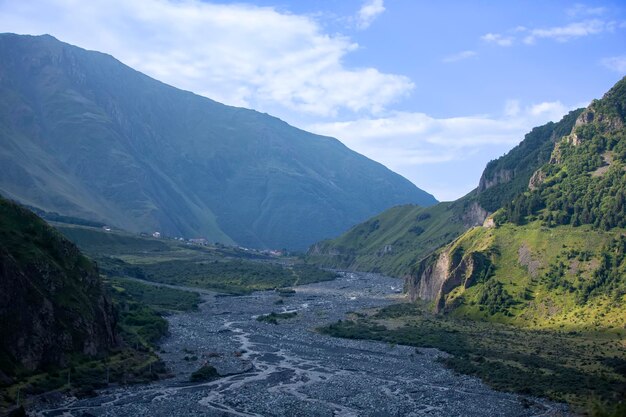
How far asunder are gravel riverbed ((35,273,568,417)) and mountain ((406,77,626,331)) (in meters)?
35.4

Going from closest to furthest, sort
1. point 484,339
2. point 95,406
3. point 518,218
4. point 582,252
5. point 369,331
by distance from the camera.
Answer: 1. point 95,406
2. point 484,339
3. point 369,331
4. point 582,252
5. point 518,218

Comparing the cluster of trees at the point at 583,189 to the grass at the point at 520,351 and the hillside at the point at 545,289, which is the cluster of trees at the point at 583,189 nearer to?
the hillside at the point at 545,289

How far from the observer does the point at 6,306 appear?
6662cm

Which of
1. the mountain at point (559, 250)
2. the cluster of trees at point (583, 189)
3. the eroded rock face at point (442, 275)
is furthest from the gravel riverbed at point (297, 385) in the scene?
the cluster of trees at point (583, 189)

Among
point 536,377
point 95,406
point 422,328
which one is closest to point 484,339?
point 422,328

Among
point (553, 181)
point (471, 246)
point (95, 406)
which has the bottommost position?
point (95, 406)

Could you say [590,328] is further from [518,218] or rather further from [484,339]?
[518,218]

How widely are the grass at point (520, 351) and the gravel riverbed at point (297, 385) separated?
3.17 metres

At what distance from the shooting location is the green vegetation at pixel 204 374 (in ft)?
251

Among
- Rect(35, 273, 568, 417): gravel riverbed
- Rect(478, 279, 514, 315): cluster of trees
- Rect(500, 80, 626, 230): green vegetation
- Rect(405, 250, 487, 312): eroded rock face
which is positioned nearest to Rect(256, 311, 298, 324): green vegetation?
Rect(35, 273, 568, 417): gravel riverbed

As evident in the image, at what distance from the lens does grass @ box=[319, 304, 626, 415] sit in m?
73.4

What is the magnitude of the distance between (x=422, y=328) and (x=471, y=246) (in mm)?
44654

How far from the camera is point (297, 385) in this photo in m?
75.2

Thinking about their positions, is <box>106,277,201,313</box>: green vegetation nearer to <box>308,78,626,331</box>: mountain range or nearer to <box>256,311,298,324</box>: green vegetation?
<box>256,311,298,324</box>: green vegetation
